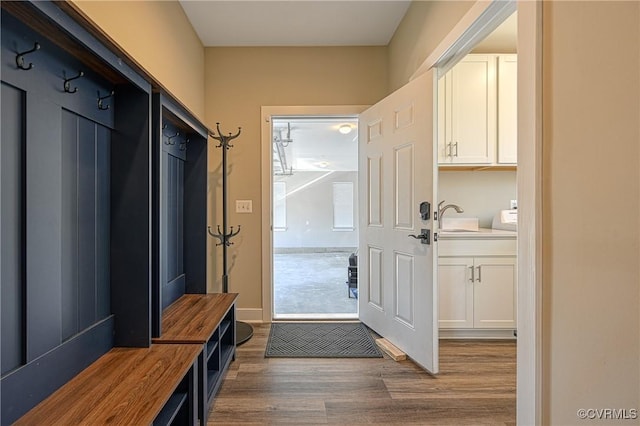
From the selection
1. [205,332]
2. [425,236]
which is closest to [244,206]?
[205,332]

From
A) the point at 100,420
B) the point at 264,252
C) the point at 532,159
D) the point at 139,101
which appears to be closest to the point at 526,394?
the point at 532,159

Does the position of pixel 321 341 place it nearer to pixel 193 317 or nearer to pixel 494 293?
pixel 193 317

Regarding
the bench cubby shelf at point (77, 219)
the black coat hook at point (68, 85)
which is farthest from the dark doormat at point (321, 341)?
the black coat hook at point (68, 85)

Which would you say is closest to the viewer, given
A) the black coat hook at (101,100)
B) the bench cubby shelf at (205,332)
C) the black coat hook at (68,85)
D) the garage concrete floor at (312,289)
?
the black coat hook at (68,85)

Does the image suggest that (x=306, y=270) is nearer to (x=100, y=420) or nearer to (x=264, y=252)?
(x=264, y=252)

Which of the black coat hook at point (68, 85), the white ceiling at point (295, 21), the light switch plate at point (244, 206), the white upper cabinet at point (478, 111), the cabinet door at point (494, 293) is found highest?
the white ceiling at point (295, 21)

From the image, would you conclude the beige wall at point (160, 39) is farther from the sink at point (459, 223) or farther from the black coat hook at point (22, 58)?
the sink at point (459, 223)

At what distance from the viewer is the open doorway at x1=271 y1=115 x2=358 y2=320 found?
5113 millimetres

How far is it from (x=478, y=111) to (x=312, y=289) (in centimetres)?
327

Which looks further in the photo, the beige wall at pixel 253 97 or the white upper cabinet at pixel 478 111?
the beige wall at pixel 253 97

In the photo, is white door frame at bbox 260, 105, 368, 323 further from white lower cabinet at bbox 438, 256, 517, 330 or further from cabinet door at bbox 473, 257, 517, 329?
cabinet door at bbox 473, 257, 517, 329

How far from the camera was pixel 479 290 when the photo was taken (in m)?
2.56

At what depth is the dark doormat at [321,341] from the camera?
92.0 inches

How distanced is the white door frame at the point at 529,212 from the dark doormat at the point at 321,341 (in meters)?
1.26
